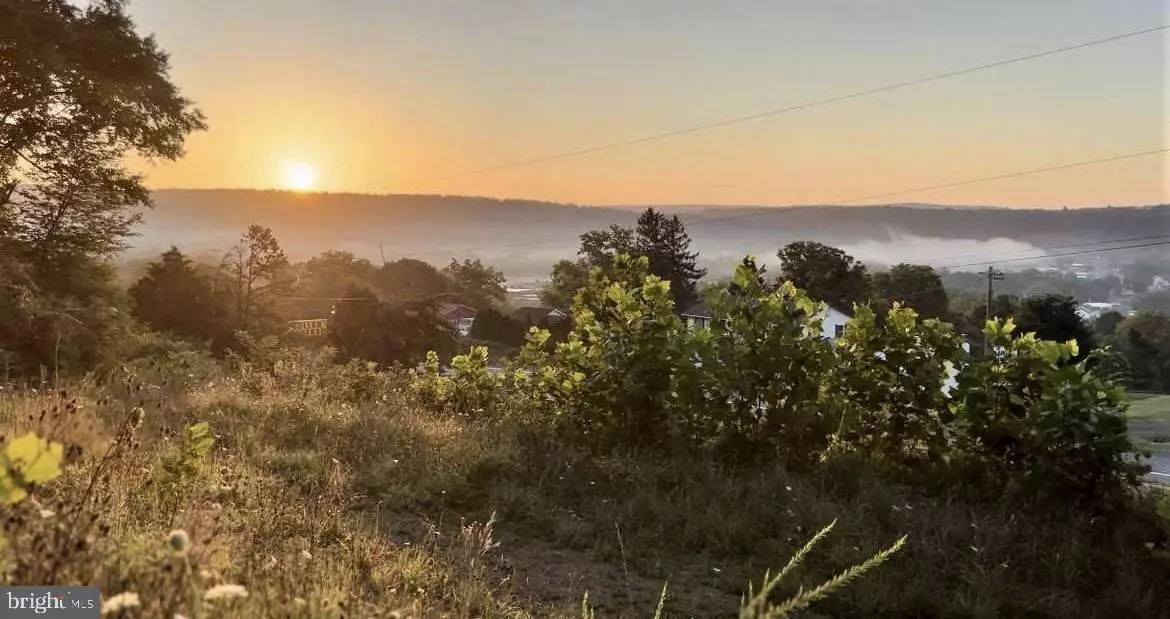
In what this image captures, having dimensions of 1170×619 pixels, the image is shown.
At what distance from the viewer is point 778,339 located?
15.9 ft

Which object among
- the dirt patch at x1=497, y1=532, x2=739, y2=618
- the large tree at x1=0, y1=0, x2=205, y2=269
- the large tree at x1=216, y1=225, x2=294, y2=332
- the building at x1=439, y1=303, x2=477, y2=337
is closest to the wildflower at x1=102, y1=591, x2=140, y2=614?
the dirt patch at x1=497, y1=532, x2=739, y2=618

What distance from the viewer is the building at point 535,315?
162ft

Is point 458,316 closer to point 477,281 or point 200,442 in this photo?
point 477,281

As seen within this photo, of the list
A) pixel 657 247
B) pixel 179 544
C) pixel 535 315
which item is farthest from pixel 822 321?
pixel 535 315

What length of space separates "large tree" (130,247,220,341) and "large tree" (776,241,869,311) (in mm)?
28324

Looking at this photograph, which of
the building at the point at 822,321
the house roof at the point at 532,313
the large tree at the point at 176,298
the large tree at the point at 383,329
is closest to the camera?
the building at the point at 822,321

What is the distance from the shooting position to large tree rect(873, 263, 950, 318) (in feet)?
126

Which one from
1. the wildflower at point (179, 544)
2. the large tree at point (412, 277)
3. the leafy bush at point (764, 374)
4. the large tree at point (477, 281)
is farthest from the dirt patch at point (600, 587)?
the large tree at point (477, 281)

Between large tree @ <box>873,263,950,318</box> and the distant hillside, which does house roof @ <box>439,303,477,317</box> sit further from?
large tree @ <box>873,263,950,318</box>

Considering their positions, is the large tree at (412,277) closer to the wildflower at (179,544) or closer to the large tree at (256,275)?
the large tree at (256,275)

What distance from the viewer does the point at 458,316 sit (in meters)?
52.0

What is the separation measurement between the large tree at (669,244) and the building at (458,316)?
14.0m

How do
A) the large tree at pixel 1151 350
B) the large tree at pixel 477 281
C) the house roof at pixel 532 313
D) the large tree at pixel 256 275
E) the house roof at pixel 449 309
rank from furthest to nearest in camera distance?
the large tree at pixel 477 281
the house roof at pixel 532 313
the house roof at pixel 449 309
the large tree at pixel 256 275
the large tree at pixel 1151 350

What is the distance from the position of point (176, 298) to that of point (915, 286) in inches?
1493
